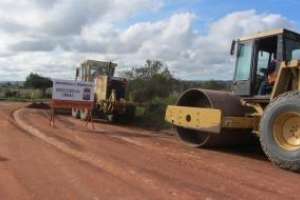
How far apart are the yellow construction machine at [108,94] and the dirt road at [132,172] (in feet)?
28.0

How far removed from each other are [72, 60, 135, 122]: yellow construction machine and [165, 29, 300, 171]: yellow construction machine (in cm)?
842

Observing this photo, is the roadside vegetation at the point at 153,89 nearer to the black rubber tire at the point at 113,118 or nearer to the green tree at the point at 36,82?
the black rubber tire at the point at 113,118

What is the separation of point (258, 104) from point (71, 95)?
26.3 ft

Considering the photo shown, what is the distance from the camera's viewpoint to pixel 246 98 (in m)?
11.7

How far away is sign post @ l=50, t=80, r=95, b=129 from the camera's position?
17.1 m

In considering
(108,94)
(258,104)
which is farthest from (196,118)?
(108,94)

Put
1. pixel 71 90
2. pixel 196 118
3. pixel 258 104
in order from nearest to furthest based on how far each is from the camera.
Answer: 1. pixel 258 104
2. pixel 196 118
3. pixel 71 90

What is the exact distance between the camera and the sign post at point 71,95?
1714 centimetres

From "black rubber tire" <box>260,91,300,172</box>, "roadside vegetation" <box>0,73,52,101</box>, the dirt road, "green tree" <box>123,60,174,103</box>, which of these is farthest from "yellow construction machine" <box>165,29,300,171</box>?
"roadside vegetation" <box>0,73,52,101</box>

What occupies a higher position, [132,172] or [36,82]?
[36,82]

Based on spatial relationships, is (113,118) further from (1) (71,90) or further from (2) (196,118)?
(2) (196,118)

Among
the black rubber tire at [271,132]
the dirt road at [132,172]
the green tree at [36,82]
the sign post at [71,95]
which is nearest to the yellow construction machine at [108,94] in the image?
the sign post at [71,95]

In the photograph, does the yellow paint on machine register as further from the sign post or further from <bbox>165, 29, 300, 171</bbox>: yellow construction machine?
the sign post

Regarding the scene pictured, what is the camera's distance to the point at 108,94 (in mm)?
21750
